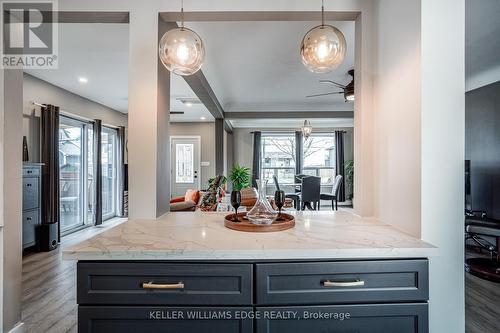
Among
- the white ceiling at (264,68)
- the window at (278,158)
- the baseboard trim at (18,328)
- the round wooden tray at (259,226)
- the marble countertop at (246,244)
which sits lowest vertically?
the baseboard trim at (18,328)

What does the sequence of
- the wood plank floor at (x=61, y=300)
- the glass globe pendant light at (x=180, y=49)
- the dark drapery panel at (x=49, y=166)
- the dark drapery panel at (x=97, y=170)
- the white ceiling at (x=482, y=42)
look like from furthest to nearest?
the dark drapery panel at (x=97, y=170) < the dark drapery panel at (x=49, y=166) < the white ceiling at (x=482, y=42) < the wood plank floor at (x=61, y=300) < the glass globe pendant light at (x=180, y=49)

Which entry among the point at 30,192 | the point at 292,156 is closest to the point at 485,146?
the point at 292,156

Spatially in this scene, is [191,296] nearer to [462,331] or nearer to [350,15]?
[462,331]

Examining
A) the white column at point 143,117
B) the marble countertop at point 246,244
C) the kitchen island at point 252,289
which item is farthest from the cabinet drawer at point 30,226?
the kitchen island at point 252,289

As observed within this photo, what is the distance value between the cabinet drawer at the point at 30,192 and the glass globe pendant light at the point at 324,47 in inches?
161

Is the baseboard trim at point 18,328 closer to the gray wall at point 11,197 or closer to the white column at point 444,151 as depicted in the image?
the gray wall at point 11,197

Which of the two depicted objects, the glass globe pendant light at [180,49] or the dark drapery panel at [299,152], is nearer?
the glass globe pendant light at [180,49]

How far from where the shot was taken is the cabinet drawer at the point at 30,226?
144 inches

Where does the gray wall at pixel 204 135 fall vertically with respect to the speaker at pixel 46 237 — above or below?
above

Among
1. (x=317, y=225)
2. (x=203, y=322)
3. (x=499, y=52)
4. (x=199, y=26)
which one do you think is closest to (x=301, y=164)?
(x=499, y=52)

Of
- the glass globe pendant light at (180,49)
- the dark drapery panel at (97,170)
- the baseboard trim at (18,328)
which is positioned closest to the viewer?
the glass globe pendant light at (180,49)

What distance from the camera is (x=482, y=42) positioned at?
10.2 feet

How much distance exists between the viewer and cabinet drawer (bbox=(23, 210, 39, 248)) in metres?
3.67

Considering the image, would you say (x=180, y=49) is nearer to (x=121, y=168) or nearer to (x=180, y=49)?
(x=180, y=49)
